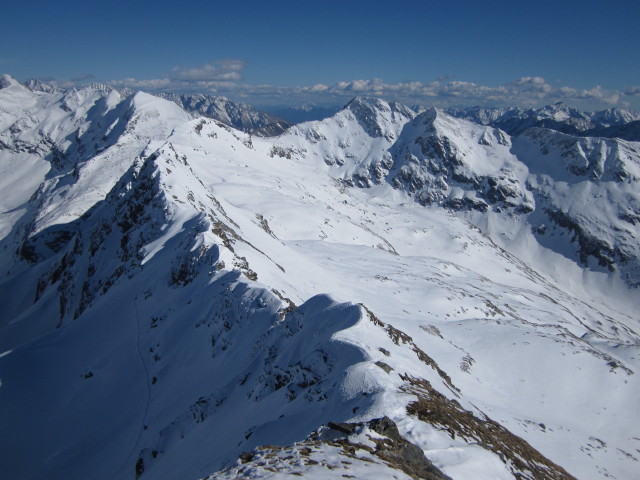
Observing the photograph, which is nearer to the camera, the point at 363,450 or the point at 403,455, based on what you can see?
the point at 363,450

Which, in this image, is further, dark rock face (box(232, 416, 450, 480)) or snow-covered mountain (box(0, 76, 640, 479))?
snow-covered mountain (box(0, 76, 640, 479))

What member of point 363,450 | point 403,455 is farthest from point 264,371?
point 403,455

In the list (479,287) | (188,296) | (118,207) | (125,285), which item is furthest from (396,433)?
(479,287)

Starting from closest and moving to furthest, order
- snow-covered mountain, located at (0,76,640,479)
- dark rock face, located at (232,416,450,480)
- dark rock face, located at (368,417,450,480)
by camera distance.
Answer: dark rock face, located at (232,416,450,480) < dark rock face, located at (368,417,450,480) < snow-covered mountain, located at (0,76,640,479)

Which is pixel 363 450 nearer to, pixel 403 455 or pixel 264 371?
pixel 403 455

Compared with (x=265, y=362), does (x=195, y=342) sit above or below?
below

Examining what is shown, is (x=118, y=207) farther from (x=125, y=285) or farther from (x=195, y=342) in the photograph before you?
(x=195, y=342)

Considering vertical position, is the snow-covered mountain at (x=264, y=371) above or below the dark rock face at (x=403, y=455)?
below

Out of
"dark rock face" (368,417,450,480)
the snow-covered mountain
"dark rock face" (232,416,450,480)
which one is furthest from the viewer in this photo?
the snow-covered mountain

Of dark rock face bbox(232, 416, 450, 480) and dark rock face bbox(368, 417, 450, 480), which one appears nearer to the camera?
dark rock face bbox(232, 416, 450, 480)

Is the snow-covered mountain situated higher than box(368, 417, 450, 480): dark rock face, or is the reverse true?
box(368, 417, 450, 480): dark rock face

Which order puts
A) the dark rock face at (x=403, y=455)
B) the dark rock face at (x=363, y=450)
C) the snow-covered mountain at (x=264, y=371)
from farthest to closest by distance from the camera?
the snow-covered mountain at (x=264, y=371) → the dark rock face at (x=403, y=455) → the dark rock face at (x=363, y=450)
